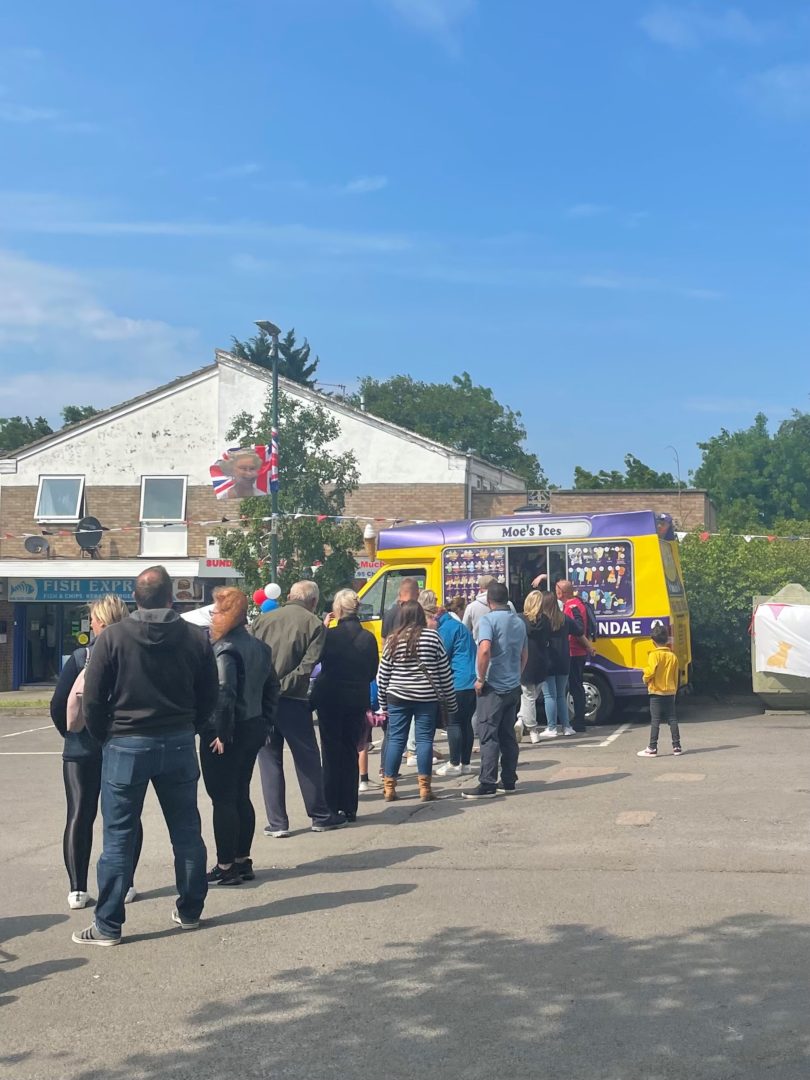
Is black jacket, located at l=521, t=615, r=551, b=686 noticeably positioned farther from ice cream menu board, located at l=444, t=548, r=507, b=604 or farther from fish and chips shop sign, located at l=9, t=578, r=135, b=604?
fish and chips shop sign, located at l=9, t=578, r=135, b=604

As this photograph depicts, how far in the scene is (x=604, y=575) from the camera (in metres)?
16.0

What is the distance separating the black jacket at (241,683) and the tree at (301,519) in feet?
55.2

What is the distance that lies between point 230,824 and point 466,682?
15.4ft

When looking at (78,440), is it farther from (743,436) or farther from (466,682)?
(743,436)

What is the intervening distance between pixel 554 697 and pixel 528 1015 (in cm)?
983

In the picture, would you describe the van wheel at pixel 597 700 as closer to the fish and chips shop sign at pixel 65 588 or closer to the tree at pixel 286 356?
the fish and chips shop sign at pixel 65 588

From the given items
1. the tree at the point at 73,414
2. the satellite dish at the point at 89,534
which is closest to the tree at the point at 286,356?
the tree at the point at 73,414

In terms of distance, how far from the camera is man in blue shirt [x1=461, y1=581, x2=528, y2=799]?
10.2 m

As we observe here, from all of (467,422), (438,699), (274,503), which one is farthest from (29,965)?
(467,422)

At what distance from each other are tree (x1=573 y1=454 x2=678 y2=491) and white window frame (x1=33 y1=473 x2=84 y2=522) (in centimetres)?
3451

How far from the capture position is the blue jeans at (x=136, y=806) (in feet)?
19.9

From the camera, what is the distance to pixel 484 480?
3456 cm

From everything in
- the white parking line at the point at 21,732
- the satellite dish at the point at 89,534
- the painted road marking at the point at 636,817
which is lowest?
the white parking line at the point at 21,732

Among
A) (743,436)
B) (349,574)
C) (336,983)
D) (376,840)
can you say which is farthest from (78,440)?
(743,436)
